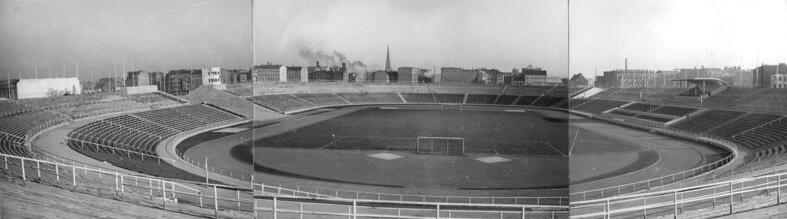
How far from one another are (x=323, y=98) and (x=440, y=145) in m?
4.97

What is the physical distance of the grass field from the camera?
1025 cm

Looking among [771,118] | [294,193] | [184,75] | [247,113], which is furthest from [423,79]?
[247,113]

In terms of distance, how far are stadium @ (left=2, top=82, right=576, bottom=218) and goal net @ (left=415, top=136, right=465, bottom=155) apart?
26 millimetres

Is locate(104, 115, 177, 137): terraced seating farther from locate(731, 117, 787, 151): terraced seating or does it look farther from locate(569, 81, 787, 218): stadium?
locate(731, 117, 787, 151): terraced seating

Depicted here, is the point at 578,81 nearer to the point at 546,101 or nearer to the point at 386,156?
the point at 546,101

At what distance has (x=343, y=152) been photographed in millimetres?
11344

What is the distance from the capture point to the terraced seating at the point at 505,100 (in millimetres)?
9516

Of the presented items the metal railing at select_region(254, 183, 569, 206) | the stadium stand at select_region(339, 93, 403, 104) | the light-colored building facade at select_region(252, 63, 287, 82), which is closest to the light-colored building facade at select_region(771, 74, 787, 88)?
the metal railing at select_region(254, 183, 569, 206)

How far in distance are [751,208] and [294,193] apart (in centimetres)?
607

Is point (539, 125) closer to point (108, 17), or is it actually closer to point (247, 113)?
point (108, 17)

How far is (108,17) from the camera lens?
7371 millimetres

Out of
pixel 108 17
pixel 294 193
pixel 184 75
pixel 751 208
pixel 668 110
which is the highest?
pixel 108 17

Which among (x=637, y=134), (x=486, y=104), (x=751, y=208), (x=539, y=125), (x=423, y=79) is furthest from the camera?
(x=637, y=134)

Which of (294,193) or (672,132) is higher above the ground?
(672,132)
